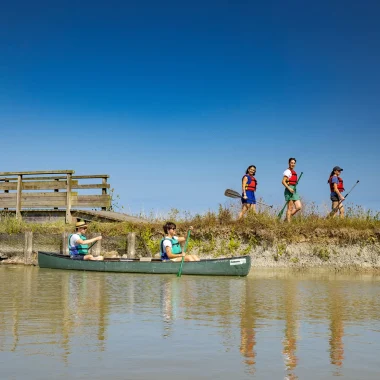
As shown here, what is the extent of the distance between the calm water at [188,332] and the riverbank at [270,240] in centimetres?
540

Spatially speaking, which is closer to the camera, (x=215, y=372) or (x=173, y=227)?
(x=215, y=372)

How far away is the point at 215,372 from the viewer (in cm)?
531

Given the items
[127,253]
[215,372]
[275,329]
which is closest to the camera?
[215,372]

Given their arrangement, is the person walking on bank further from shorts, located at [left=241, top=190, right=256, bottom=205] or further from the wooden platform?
the wooden platform

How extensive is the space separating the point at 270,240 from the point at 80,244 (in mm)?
5930

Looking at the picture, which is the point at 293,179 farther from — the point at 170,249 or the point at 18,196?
the point at 18,196

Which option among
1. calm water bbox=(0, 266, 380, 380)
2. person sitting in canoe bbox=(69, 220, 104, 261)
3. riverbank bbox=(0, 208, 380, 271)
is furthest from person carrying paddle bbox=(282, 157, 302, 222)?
person sitting in canoe bbox=(69, 220, 104, 261)

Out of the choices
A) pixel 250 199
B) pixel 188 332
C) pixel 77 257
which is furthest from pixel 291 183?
pixel 188 332

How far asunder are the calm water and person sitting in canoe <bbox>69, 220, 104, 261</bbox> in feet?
15.2

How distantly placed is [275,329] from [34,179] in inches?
746

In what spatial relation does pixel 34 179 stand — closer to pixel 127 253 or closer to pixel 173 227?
pixel 127 253

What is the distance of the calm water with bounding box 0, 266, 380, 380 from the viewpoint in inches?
213

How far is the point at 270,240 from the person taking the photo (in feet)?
62.5

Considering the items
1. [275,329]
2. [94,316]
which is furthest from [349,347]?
[94,316]
